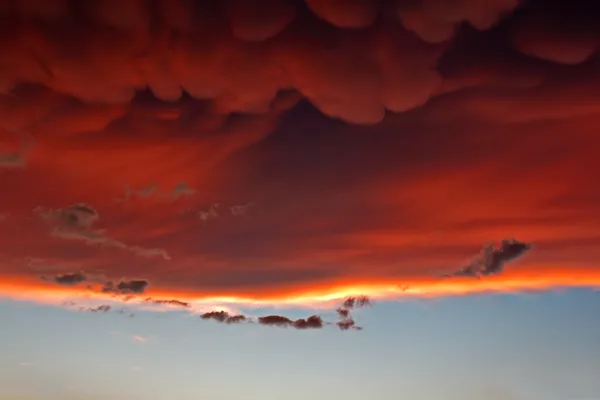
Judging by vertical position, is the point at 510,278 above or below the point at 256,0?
below

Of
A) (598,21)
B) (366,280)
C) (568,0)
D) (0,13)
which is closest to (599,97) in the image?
(598,21)

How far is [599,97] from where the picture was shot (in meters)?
19.5

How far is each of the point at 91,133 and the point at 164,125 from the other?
3412mm

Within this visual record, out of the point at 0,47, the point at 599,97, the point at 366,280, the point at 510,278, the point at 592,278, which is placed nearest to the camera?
the point at 0,47

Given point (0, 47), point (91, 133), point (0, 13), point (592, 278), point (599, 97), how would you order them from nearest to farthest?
point (0, 13), point (0, 47), point (599, 97), point (91, 133), point (592, 278)

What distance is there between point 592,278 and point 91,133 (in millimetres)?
29885

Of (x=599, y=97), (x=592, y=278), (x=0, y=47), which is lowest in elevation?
(x=592, y=278)

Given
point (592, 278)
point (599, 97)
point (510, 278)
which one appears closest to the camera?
point (599, 97)

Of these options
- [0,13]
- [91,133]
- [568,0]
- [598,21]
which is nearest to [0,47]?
[0,13]

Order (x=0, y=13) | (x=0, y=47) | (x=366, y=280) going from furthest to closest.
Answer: (x=366, y=280), (x=0, y=47), (x=0, y=13)

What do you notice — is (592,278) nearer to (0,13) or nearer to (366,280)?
(366,280)

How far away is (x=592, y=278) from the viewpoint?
30.3 meters

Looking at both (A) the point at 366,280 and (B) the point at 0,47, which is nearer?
(B) the point at 0,47

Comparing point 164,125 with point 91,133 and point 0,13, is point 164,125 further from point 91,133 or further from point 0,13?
point 0,13
